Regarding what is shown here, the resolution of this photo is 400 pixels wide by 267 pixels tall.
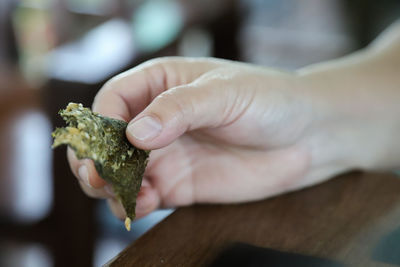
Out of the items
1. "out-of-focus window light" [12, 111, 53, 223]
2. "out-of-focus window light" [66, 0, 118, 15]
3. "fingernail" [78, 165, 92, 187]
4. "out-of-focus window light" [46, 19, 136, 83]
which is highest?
"fingernail" [78, 165, 92, 187]

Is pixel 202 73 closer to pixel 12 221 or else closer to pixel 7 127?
pixel 12 221

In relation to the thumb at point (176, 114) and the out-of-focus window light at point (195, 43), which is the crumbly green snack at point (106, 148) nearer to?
the thumb at point (176, 114)

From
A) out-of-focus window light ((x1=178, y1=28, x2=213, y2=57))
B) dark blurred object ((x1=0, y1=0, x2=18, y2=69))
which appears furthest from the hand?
dark blurred object ((x1=0, y1=0, x2=18, y2=69))

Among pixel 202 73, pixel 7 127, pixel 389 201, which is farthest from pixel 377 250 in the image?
pixel 7 127

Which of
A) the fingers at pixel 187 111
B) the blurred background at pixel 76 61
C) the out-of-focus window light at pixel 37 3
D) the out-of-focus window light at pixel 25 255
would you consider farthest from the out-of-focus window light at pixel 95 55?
the fingers at pixel 187 111

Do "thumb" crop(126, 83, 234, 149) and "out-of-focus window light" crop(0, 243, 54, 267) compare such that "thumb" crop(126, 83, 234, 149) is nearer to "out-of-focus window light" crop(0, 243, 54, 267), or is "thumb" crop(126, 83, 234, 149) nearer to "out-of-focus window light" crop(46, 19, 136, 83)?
"out-of-focus window light" crop(46, 19, 136, 83)

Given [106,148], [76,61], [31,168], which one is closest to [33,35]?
[31,168]
